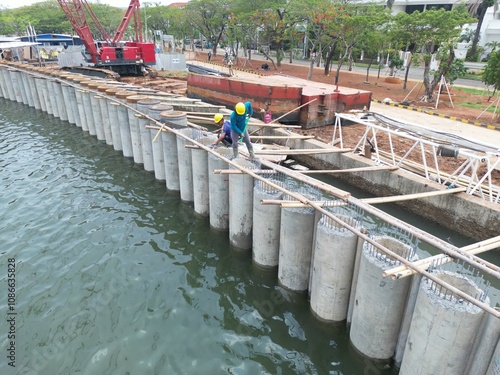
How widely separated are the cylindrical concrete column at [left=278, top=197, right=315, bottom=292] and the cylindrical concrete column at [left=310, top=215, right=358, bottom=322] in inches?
21.4

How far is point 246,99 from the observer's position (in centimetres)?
2023

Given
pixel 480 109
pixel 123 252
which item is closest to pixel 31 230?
pixel 123 252

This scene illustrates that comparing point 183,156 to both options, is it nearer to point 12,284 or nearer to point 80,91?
point 12,284

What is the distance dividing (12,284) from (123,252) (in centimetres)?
273

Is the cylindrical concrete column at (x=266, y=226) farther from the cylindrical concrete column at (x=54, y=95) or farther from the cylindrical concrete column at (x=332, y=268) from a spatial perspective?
the cylindrical concrete column at (x=54, y=95)

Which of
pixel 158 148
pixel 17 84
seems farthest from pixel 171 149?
pixel 17 84

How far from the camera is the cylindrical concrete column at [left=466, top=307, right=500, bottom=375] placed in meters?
4.76

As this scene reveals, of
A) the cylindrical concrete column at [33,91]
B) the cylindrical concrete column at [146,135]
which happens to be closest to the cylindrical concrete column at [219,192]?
the cylindrical concrete column at [146,135]

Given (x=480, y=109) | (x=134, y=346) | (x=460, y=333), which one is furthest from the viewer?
(x=480, y=109)

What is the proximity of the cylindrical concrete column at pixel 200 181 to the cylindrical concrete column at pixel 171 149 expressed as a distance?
144 centimetres

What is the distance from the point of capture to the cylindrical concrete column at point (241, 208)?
9.28 meters

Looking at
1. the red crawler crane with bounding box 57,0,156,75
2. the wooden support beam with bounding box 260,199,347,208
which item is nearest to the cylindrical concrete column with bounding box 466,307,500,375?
the wooden support beam with bounding box 260,199,347,208

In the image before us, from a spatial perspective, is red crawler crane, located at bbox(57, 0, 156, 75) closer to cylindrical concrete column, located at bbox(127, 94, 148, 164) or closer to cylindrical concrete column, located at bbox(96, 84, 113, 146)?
cylindrical concrete column, located at bbox(96, 84, 113, 146)

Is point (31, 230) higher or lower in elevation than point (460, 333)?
lower
